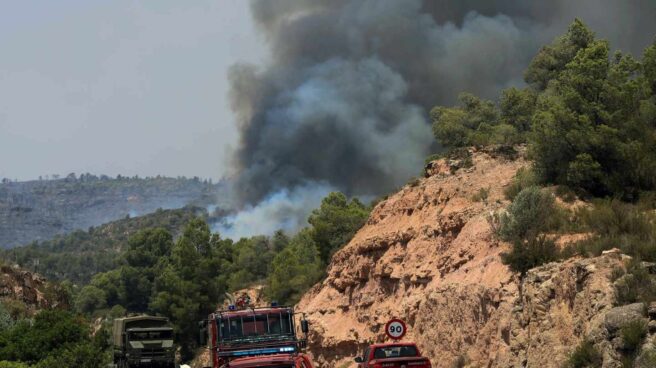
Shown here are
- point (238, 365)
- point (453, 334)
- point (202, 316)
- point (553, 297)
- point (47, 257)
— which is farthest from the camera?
point (47, 257)

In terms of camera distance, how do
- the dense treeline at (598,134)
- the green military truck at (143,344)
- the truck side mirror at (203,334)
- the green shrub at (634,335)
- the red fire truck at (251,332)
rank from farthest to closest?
the green military truck at (143,344), the dense treeline at (598,134), the truck side mirror at (203,334), the red fire truck at (251,332), the green shrub at (634,335)

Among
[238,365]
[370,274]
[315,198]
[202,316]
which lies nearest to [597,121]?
[370,274]

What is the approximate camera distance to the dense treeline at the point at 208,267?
5797 cm

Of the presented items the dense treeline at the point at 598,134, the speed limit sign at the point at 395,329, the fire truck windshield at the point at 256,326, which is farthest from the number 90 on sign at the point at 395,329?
the dense treeline at the point at 598,134

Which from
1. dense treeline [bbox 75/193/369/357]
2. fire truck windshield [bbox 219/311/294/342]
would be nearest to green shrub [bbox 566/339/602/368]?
fire truck windshield [bbox 219/311/294/342]

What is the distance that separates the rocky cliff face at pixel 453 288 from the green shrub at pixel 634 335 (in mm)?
1770

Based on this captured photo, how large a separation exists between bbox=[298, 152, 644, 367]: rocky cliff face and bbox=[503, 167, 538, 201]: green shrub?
431mm

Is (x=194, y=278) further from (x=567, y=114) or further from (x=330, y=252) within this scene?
(x=567, y=114)

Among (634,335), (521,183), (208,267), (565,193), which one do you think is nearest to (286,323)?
(634,335)

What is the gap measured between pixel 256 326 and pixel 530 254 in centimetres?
826

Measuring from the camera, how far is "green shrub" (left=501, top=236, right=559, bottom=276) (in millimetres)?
27591

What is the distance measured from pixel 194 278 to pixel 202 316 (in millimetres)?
2855

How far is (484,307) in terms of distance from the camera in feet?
99.2

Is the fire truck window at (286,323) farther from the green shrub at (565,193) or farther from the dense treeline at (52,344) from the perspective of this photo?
the dense treeline at (52,344)
